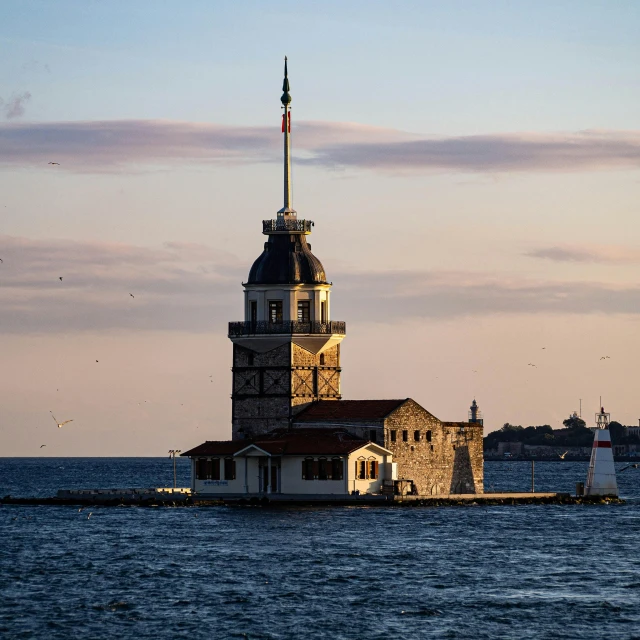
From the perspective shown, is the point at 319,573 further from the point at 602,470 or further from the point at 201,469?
the point at 602,470

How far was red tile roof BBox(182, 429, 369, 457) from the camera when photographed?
8944cm

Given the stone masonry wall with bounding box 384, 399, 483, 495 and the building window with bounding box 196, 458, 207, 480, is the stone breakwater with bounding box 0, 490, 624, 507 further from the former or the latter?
the stone masonry wall with bounding box 384, 399, 483, 495

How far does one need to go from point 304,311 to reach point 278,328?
212 cm

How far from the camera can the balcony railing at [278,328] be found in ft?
313

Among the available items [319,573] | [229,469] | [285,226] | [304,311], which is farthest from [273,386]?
[319,573]

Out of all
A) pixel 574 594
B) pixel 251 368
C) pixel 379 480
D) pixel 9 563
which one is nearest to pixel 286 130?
pixel 251 368

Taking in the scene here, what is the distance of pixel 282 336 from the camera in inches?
3745

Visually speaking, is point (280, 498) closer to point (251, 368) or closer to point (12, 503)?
point (251, 368)

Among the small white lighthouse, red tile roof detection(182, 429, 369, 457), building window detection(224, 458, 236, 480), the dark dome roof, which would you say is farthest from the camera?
the small white lighthouse

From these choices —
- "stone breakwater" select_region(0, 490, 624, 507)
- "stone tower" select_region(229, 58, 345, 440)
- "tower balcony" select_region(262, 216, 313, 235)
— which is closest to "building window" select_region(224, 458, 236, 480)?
"stone breakwater" select_region(0, 490, 624, 507)

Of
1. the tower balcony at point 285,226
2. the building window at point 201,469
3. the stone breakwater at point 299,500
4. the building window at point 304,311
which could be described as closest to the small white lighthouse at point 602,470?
the stone breakwater at point 299,500

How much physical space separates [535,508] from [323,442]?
15.2m

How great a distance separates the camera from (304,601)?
184 ft

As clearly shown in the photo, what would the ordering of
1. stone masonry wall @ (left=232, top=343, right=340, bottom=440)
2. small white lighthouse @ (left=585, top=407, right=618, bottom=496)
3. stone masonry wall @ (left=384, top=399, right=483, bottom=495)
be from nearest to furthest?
stone masonry wall @ (left=384, top=399, right=483, bottom=495) < stone masonry wall @ (left=232, top=343, right=340, bottom=440) < small white lighthouse @ (left=585, top=407, right=618, bottom=496)
